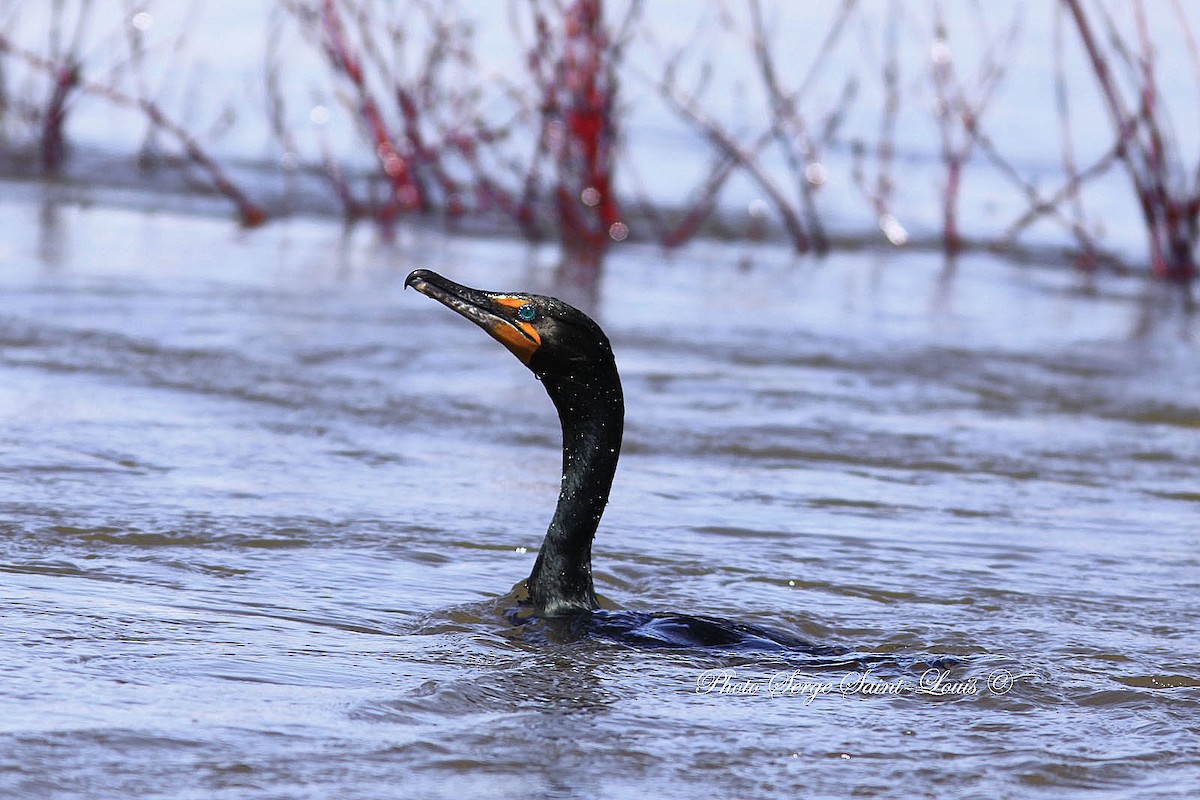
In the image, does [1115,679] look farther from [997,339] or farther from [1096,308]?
[1096,308]

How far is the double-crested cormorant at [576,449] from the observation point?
140 inches

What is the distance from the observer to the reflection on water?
2969 mm

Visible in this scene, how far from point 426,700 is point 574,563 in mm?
657

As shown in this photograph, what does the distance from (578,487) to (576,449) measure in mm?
83

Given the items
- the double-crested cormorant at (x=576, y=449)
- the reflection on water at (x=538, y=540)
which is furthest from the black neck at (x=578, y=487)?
the reflection on water at (x=538, y=540)

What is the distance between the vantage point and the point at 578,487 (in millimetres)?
3744

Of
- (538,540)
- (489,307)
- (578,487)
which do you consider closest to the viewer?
(489,307)

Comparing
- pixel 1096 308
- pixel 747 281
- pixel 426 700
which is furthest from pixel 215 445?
pixel 1096 308

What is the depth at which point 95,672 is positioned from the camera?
3.17 metres

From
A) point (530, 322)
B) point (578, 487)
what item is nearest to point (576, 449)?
point (578, 487)

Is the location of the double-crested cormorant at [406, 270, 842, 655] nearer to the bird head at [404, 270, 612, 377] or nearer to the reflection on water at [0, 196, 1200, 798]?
the bird head at [404, 270, 612, 377]

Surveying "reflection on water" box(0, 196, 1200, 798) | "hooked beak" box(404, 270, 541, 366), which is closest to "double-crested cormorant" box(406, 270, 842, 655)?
"hooked beak" box(404, 270, 541, 366)

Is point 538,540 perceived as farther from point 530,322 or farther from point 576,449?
point 530,322

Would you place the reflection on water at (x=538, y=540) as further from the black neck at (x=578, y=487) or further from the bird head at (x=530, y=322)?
the bird head at (x=530, y=322)
